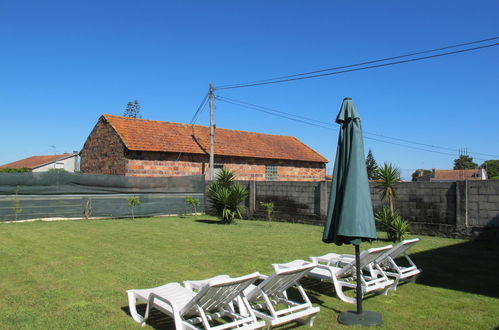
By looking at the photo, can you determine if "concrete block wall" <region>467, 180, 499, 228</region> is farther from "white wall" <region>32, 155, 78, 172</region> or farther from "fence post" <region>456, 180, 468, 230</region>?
"white wall" <region>32, 155, 78, 172</region>

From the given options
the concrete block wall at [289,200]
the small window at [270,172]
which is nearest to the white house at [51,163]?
the small window at [270,172]

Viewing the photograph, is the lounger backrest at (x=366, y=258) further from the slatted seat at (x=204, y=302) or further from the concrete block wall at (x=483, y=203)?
the concrete block wall at (x=483, y=203)

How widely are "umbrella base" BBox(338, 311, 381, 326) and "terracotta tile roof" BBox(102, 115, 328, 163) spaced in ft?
58.7

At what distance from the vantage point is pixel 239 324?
3949 mm

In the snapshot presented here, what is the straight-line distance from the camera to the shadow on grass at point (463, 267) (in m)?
6.13

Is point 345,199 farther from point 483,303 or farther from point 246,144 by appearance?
point 246,144

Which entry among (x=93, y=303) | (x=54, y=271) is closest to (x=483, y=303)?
(x=93, y=303)

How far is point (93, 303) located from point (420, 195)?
1031 centimetres

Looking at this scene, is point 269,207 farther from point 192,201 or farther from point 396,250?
point 396,250

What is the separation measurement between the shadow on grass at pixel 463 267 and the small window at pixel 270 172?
17.2 metres

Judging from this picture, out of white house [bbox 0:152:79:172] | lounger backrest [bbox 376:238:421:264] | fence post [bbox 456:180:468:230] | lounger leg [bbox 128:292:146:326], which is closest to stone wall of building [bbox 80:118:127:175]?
fence post [bbox 456:180:468:230]

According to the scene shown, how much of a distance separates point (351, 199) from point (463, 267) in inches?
180

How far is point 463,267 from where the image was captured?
7.54m

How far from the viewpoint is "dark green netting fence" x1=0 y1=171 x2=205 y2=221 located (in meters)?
14.1
